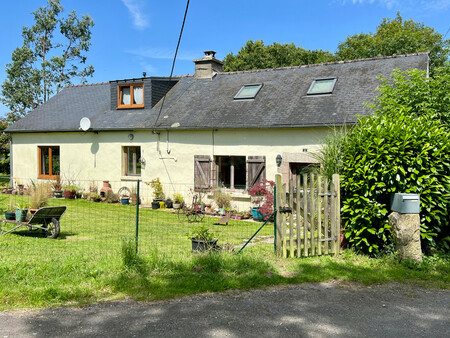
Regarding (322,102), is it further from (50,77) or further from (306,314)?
(50,77)

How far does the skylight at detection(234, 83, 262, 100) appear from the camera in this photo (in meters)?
15.0

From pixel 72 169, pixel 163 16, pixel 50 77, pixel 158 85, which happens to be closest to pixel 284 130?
pixel 163 16

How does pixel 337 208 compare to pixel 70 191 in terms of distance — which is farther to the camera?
pixel 70 191

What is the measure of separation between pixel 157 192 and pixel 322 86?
742 centimetres

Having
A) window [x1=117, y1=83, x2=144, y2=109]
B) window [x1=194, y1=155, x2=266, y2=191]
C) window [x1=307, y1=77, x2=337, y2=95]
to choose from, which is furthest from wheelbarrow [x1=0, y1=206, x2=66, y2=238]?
window [x1=307, y1=77, x2=337, y2=95]

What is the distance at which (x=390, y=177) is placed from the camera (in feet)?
20.0

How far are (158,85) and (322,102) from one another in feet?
25.3

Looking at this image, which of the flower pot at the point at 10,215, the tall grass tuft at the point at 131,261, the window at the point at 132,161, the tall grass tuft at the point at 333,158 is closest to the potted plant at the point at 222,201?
the window at the point at 132,161

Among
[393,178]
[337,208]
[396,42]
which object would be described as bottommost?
[337,208]

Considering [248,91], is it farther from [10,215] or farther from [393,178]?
[393,178]

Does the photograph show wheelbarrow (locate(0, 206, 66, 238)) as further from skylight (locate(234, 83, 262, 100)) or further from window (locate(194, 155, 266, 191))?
skylight (locate(234, 83, 262, 100))

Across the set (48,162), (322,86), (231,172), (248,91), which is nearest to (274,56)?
(248,91)

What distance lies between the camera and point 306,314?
420cm

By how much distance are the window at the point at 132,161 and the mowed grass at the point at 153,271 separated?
28.7ft
